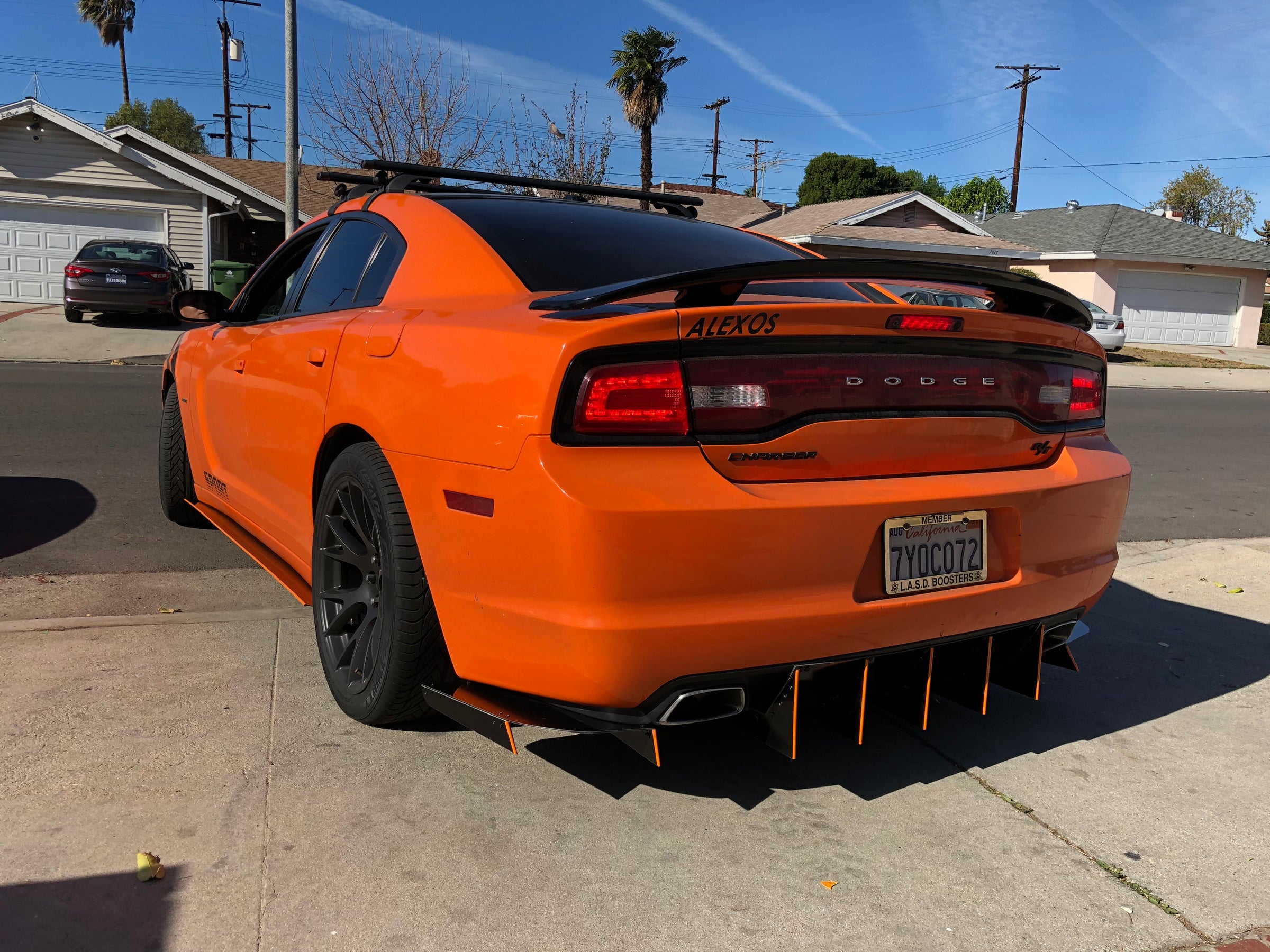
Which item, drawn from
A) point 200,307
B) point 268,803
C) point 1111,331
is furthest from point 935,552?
point 1111,331

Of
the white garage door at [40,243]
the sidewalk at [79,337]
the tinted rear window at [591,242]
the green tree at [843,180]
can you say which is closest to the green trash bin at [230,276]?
the sidewalk at [79,337]

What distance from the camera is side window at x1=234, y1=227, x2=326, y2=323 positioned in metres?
4.16

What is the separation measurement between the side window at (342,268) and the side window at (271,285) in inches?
16.4

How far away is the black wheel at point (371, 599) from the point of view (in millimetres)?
2631

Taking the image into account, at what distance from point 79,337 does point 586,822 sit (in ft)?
57.6

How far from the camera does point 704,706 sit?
2.37 metres

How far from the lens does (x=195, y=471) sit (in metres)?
4.73

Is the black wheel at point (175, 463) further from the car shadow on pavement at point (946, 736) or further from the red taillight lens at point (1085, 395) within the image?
the red taillight lens at point (1085, 395)

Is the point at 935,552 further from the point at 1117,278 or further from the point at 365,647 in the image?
the point at 1117,278

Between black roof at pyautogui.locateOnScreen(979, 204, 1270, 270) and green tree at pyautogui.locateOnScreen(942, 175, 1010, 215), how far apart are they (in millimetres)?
37404

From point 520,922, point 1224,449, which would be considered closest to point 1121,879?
point 520,922

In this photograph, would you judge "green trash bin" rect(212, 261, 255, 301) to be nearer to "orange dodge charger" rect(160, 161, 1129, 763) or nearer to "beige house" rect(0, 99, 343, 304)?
"beige house" rect(0, 99, 343, 304)

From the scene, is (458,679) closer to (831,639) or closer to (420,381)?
(420,381)

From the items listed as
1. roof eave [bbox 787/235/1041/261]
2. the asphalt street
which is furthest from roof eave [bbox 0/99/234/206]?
roof eave [bbox 787/235/1041/261]
